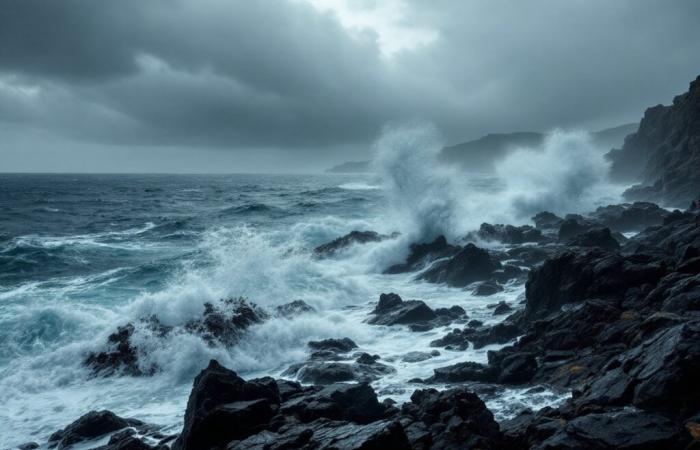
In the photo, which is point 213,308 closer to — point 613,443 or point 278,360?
point 278,360

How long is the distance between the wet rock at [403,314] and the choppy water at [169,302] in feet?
1.55

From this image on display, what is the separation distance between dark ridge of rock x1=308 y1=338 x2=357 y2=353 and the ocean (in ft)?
1.19

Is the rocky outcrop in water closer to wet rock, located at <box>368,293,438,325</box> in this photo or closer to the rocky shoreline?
the rocky shoreline

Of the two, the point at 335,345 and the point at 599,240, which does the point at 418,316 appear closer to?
the point at 335,345

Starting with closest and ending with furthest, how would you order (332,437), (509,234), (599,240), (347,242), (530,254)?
1. (332,437)
2. (599,240)
3. (530,254)
4. (509,234)
5. (347,242)

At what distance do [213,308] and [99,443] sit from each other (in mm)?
6766

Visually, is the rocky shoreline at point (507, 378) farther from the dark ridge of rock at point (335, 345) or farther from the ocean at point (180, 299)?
the ocean at point (180, 299)

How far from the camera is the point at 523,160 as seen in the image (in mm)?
45312

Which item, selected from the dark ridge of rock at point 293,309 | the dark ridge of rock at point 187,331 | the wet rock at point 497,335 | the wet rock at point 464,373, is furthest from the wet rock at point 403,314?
the wet rock at point 464,373

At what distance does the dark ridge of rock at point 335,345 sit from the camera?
45.9 feet

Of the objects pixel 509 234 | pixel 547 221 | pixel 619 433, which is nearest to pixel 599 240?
pixel 509 234

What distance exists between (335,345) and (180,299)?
5.60 m

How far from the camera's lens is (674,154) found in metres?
42.6

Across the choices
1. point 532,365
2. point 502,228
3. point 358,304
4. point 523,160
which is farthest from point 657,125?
point 532,365
